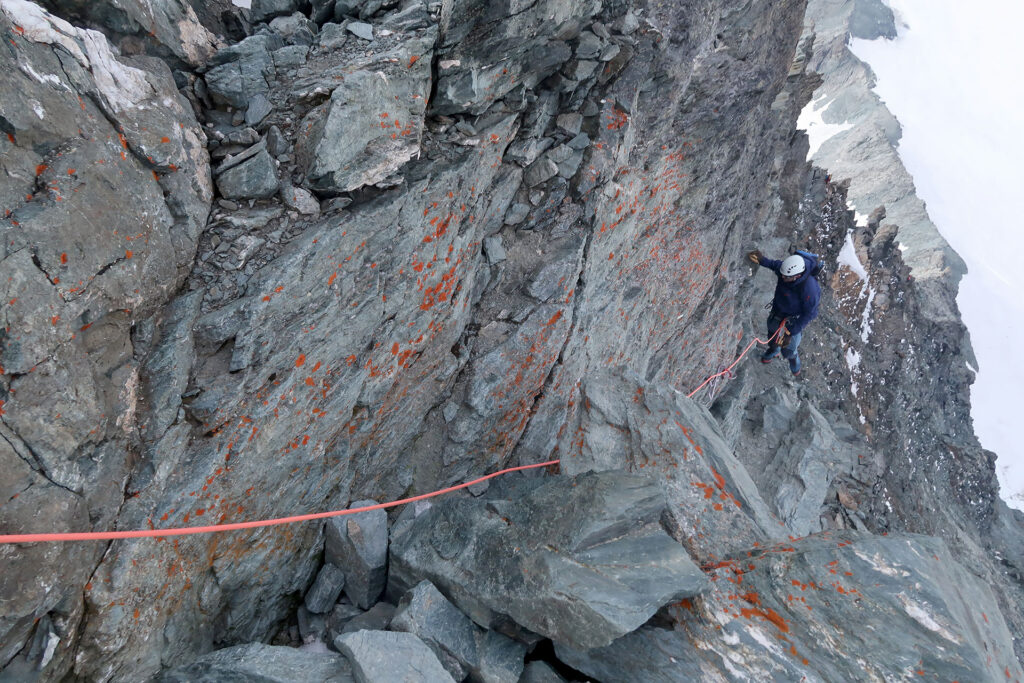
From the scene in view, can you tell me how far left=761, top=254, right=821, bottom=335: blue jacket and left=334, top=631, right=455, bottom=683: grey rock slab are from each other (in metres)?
11.3

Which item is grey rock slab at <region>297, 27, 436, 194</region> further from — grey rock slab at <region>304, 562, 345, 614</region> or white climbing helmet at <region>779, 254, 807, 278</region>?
white climbing helmet at <region>779, 254, 807, 278</region>

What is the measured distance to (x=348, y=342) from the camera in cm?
541

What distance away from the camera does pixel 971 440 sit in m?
27.6

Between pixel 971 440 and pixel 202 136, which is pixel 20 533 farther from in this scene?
pixel 971 440

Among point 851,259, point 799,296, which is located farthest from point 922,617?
point 851,259

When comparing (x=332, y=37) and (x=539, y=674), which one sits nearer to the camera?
(x=539, y=674)

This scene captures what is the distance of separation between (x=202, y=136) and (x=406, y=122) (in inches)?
71.8

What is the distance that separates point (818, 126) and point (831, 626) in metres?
73.1

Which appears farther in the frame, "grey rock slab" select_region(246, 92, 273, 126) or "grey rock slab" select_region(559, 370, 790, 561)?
"grey rock slab" select_region(559, 370, 790, 561)

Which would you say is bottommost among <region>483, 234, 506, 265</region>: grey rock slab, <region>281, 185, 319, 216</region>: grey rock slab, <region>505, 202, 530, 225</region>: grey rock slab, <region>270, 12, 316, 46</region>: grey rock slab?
<region>483, 234, 506, 265</region>: grey rock slab

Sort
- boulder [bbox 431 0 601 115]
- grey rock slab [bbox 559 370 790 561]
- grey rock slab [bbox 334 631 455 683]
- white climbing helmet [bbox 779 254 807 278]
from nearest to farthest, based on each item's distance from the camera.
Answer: grey rock slab [bbox 334 631 455 683]
grey rock slab [bbox 559 370 790 561]
boulder [bbox 431 0 601 115]
white climbing helmet [bbox 779 254 807 278]

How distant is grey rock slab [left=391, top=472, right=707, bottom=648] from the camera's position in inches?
168

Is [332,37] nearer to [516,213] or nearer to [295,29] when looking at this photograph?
[295,29]

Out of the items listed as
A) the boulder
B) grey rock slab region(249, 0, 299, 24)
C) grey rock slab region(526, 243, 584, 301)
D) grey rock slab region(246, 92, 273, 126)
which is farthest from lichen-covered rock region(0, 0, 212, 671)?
grey rock slab region(526, 243, 584, 301)
